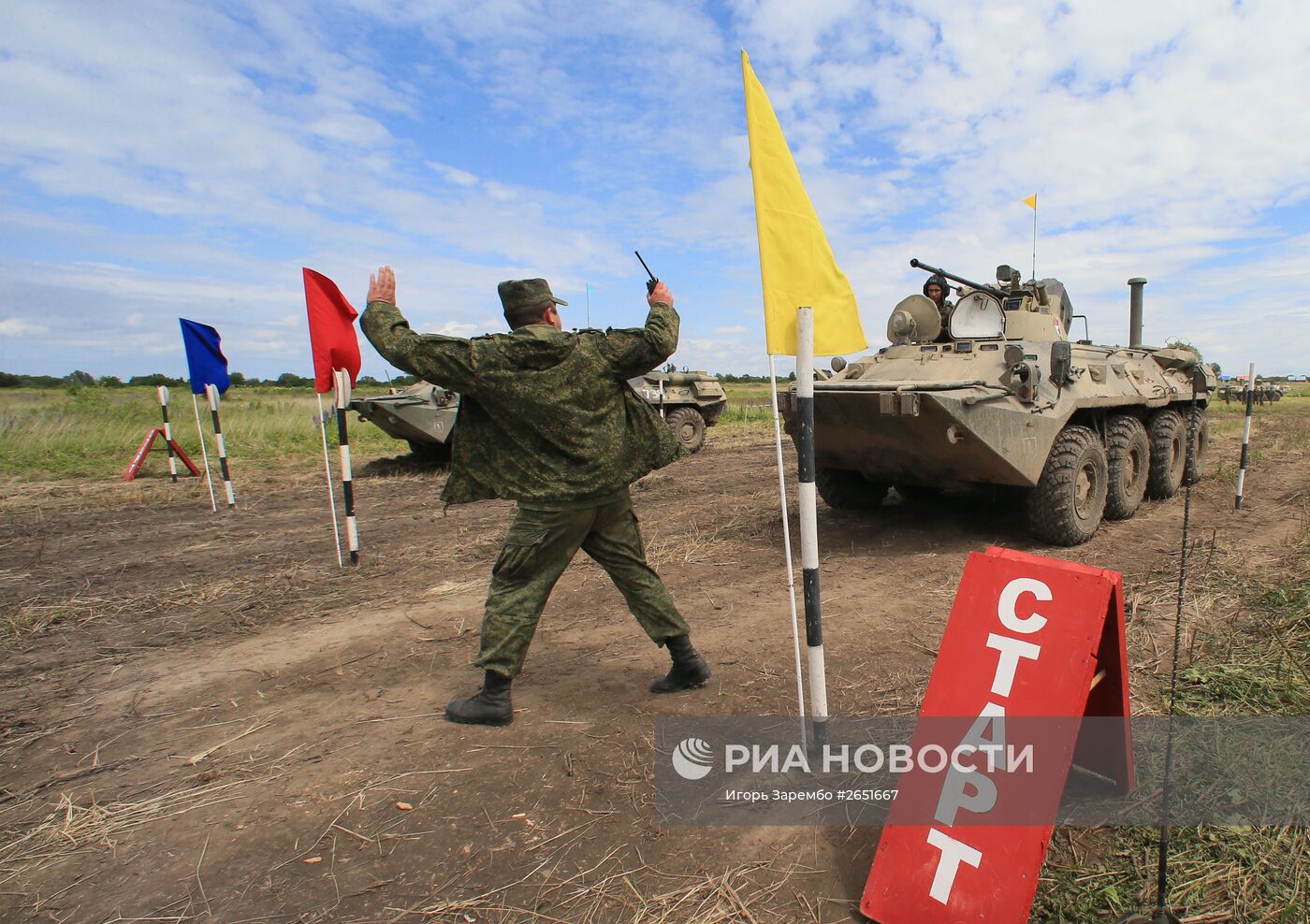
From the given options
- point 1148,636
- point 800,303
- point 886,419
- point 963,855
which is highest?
point 800,303

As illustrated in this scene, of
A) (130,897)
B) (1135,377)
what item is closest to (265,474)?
(130,897)

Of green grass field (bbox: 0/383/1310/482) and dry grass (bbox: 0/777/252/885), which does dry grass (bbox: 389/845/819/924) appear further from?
green grass field (bbox: 0/383/1310/482)

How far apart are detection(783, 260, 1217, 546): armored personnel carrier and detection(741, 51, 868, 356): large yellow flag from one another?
272cm

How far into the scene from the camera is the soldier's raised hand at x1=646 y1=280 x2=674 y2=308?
3027 mm

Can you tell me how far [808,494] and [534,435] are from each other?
1.14 meters

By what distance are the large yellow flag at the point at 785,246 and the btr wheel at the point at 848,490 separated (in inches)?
186

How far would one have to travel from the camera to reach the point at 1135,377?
744 cm

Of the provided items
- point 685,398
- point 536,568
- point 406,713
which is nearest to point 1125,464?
point 536,568

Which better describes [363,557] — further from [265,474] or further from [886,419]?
[265,474]

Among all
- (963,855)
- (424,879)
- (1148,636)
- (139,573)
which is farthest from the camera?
(139,573)

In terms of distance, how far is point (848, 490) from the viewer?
24.4 ft

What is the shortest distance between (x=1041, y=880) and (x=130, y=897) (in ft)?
8.23

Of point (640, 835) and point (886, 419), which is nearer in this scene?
point (640, 835)

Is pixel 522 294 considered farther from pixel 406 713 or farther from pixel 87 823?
pixel 87 823
